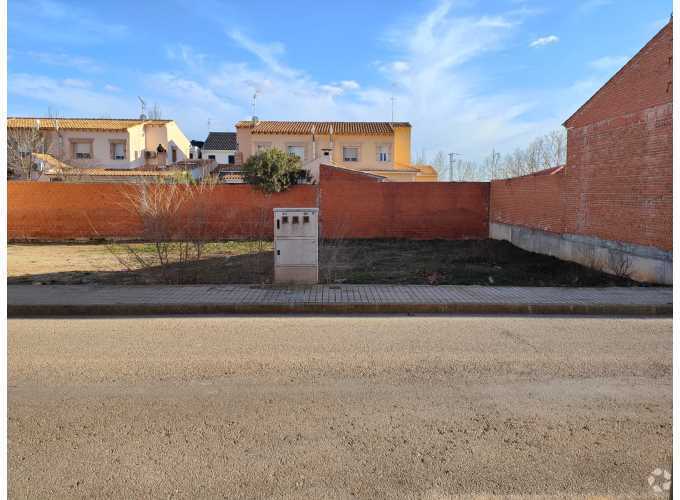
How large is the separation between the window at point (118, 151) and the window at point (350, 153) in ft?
60.7

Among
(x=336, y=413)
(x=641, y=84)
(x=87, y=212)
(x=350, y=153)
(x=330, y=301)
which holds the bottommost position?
(x=336, y=413)

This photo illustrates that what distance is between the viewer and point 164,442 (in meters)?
3.36

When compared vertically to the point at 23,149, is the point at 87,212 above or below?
below

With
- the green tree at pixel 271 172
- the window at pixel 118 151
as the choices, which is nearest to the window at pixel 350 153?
the window at pixel 118 151

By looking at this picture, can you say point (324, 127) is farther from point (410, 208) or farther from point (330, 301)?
point (330, 301)

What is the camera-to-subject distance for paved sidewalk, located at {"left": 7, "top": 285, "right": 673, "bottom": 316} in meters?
7.61

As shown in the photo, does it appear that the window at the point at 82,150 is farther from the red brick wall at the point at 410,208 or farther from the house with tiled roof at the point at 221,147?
the red brick wall at the point at 410,208

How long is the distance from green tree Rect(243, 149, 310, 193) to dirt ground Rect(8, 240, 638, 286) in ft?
13.4

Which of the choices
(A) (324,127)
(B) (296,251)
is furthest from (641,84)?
(A) (324,127)

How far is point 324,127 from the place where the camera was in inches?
1722

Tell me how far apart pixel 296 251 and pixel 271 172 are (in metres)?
11.7

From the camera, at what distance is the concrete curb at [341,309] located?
755 centimetres

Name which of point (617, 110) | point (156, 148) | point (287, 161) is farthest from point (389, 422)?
point (156, 148)

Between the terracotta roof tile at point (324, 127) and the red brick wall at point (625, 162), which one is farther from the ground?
the terracotta roof tile at point (324, 127)
